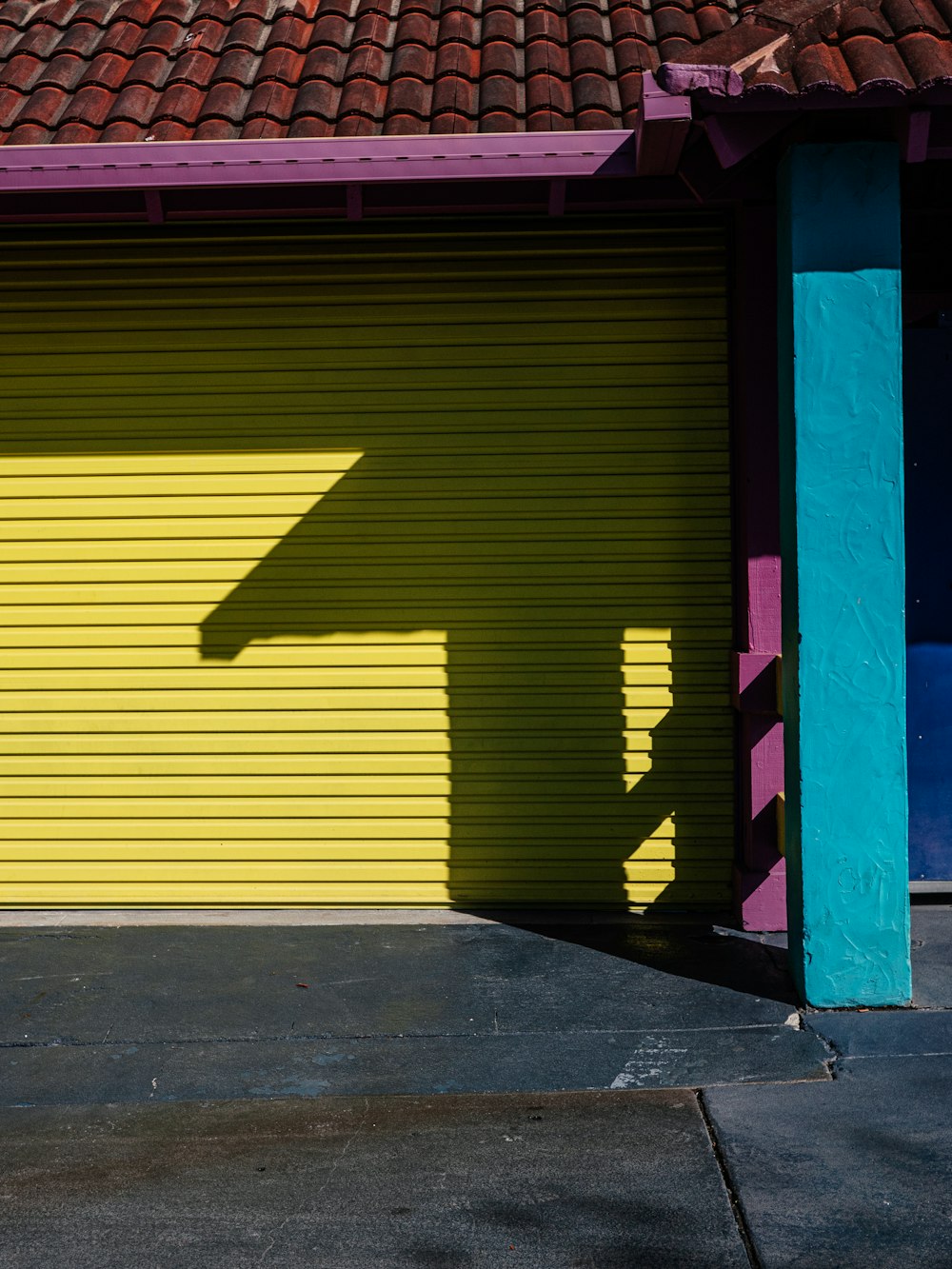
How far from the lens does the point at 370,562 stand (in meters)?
6.39

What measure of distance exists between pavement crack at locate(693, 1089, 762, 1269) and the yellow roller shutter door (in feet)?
7.26

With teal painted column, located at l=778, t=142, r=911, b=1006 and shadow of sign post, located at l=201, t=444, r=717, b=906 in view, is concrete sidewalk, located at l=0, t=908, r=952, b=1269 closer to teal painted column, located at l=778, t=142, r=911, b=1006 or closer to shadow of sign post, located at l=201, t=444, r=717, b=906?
teal painted column, located at l=778, t=142, r=911, b=1006

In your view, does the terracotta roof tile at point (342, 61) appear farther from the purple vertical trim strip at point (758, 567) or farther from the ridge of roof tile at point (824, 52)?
the purple vertical trim strip at point (758, 567)

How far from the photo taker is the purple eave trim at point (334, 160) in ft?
17.2

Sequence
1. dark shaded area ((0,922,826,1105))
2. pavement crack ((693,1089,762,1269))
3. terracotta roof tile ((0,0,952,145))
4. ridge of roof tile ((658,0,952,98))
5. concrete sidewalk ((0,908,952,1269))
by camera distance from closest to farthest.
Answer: pavement crack ((693,1089,762,1269))
concrete sidewalk ((0,908,952,1269))
ridge of roof tile ((658,0,952,98))
dark shaded area ((0,922,826,1105))
terracotta roof tile ((0,0,952,145))

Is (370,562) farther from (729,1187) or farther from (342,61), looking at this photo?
(729,1187)

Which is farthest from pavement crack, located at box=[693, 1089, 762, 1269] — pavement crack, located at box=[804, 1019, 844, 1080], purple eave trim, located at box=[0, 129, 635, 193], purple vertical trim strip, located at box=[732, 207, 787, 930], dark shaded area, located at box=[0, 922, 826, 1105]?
purple eave trim, located at box=[0, 129, 635, 193]

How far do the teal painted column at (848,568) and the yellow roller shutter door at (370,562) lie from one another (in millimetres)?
1392

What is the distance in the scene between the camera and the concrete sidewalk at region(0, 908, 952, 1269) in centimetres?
345

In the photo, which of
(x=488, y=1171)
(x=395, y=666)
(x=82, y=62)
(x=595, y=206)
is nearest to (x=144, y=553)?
(x=395, y=666)

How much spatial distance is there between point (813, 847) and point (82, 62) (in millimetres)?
4901

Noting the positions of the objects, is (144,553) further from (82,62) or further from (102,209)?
(82,62)

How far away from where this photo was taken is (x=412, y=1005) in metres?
5.19

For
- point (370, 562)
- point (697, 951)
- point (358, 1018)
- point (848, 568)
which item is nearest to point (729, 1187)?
point (358, 1018)
